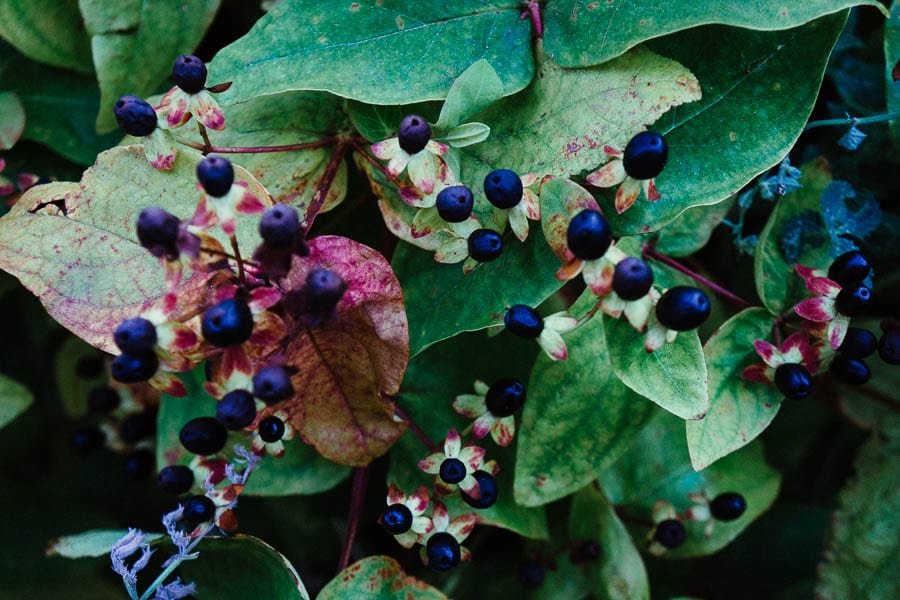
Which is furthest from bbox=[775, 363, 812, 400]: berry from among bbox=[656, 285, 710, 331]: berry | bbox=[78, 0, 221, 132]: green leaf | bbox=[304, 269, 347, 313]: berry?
bbox=[78, 0, 221, 132]: green leaf

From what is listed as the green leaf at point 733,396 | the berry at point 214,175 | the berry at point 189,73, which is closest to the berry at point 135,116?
the berry at point 189,73

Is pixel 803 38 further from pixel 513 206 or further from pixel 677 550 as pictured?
pixel 677 550

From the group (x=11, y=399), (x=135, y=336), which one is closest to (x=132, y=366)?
(x=135, y=336)

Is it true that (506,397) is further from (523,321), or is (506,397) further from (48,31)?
(48,31)

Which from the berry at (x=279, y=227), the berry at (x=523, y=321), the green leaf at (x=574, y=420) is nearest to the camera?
the berry at (x=279, y=227)

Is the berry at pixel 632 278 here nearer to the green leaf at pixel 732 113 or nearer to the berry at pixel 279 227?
the green leaf at pixel 732 113

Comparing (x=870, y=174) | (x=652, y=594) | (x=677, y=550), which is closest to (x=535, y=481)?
(x=677, y=550)
